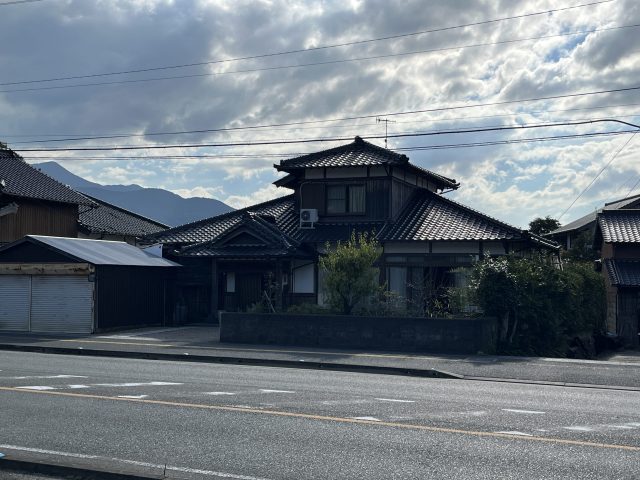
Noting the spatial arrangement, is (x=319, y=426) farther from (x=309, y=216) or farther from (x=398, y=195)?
(x=398, y=195)

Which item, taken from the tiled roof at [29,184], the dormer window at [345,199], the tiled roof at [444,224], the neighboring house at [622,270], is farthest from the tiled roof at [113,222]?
the neighboring house at [622,270]

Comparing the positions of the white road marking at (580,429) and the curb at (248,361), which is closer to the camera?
the white road marking at (580,429)

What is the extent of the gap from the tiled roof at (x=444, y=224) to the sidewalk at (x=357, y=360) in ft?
26.9

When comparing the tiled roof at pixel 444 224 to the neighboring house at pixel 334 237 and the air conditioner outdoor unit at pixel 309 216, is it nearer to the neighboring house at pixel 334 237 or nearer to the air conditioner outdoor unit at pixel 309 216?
the neighboring house at pixel 334 237

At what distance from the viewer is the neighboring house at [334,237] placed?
91.8 ft

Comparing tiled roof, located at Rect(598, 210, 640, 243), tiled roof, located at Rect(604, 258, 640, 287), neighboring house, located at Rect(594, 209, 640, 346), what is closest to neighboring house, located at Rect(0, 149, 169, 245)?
tiled roof, located at Rect(598, 210, 640, 243)

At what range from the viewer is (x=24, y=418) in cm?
992

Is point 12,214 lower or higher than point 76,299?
higher

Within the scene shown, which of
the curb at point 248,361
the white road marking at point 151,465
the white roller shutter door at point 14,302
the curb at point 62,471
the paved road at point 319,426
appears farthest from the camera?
the white roller shutter door at point 14,302

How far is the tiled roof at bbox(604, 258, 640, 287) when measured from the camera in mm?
29141

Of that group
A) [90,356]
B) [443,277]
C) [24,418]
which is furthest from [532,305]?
[24,418]

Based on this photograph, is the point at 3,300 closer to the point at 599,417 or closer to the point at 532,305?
the point at 532,305

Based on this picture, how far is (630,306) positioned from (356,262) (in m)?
13.5

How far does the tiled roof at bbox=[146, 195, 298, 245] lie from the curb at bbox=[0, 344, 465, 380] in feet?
35.3
